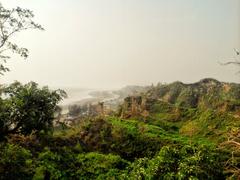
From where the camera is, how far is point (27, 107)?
23.3 metres

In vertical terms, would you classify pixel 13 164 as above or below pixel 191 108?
below

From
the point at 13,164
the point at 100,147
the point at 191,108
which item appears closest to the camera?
the point at 13,164

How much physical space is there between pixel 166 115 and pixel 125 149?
21.4 meters

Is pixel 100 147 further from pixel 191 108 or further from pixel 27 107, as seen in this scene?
pixel 191 108

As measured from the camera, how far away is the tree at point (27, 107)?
75.6 feet

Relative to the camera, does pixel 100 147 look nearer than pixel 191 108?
Yes

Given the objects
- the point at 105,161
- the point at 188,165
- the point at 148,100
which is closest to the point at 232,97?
the point at 148,100

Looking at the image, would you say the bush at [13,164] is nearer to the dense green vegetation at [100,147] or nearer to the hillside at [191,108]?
the dense green vegetation at [100,147]

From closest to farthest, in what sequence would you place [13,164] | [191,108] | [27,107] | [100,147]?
[27,107] → [13,164] → [100,147] → [191,108]

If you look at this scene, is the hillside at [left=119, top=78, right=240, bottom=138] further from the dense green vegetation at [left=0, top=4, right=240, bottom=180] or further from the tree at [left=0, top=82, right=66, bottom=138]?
the tree at [left=0, top=82, right=66, bottom=138]

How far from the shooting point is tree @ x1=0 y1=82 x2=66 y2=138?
23047 millimetres

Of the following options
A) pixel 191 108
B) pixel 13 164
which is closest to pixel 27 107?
pixel 13 164

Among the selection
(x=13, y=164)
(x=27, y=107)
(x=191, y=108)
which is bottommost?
(x=13, y=164)

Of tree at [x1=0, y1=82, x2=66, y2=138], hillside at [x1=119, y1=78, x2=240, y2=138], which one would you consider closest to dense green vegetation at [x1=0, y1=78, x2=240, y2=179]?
tree at [x1=0, y1=82, x2=66, y2=138]
